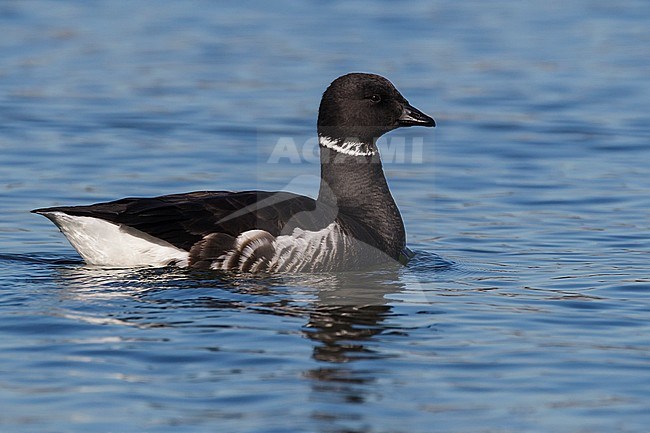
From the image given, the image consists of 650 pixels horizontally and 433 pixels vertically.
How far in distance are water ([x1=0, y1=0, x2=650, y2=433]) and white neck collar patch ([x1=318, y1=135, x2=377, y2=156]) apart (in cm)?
115

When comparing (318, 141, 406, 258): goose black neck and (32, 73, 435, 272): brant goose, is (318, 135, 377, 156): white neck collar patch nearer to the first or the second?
(318, 141, 406, 258): goose black neck

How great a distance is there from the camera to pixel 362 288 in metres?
10.5

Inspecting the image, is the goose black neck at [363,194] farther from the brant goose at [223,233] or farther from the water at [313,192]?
the water at [313,192]

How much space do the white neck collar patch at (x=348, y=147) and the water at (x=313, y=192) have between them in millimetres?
1151

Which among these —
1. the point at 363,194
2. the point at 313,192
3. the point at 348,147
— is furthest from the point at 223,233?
the point at 313,192

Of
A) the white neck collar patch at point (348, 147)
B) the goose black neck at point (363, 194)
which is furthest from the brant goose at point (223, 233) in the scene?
the white neck collar patch at point (348, 147)

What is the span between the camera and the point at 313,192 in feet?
43.8

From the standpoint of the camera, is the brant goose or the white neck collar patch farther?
the white neck collar patch

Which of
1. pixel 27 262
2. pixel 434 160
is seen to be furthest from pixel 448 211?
pixel 27 262

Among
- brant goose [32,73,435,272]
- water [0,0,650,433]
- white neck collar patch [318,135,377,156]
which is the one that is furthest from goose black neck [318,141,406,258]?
water [0,0,650,433]

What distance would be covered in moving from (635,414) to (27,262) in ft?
19.5

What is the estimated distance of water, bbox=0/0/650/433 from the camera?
773cm

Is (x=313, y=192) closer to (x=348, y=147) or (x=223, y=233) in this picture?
(x=348, y=147)

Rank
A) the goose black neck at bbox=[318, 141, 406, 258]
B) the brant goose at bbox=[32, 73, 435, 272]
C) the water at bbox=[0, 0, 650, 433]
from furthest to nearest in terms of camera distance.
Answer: the goose black neck at bbox=[318, 141, 406, 258] → the brant goose at bbox=[32, 73, 435, 272] → the water at bbox=[0, 0, 650, 433]
